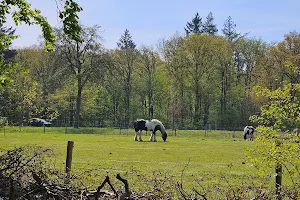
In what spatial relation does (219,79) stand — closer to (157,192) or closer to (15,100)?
(15,100)

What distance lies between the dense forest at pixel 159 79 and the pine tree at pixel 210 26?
6824 millimetres

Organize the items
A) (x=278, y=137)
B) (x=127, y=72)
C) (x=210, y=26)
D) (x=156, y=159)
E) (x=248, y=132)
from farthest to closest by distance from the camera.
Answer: (x=210, y=26) → (x=127, y=72) → (x=248, y=132) → (x=156, y=159) → (x=278, y=137)

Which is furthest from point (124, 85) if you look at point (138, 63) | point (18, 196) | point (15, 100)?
point (18, 196)

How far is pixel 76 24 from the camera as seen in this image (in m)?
7.08

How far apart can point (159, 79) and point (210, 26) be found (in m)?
16.5

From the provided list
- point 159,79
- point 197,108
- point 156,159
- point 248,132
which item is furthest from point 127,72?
point 156,159

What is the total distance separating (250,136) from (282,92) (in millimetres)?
32842

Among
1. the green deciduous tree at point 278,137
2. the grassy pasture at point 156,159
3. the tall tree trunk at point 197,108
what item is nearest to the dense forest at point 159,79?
the tall tree trunk at point 197,108

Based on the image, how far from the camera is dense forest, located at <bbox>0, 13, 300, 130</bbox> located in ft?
173

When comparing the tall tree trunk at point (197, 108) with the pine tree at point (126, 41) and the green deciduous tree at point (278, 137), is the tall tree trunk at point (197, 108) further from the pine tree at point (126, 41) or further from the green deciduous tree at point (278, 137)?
the green deciduous tree at point (278, 137)

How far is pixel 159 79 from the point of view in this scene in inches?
2434

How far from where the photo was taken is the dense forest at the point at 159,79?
2080 inches

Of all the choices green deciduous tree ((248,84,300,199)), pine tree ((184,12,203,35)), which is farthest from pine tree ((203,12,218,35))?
green deciduous tree ((248,84,300,199))

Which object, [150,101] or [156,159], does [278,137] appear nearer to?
[156,159]
